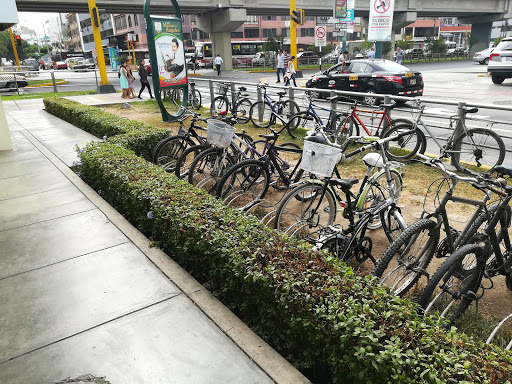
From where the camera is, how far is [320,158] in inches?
152

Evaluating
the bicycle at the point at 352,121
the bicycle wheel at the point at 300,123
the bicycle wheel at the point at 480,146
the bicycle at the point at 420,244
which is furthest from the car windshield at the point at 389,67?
the bicycle at the point at 420,244

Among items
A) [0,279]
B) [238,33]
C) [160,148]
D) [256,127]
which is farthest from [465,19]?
[0,279]

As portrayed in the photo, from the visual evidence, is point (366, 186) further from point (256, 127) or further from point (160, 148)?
point (256, 127)

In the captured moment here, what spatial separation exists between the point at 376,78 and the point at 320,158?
10627 mm

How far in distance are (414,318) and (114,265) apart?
2633 millimetres

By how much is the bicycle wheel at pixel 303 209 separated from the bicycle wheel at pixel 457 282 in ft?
4.59

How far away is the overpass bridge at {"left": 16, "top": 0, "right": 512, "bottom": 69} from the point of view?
30531 mm

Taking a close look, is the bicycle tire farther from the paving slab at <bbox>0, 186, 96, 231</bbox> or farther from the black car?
the paving slab at <bbox>0, 186, 96, 231</bbox>

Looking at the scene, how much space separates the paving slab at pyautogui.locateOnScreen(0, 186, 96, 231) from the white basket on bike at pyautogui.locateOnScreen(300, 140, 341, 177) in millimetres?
2895

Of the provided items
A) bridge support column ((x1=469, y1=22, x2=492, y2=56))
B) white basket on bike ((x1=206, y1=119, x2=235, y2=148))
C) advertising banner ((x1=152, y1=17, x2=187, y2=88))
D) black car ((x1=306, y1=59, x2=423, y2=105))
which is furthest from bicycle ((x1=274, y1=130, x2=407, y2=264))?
bridge support column ((x1=469, y1=22, x2=492, y2=56))

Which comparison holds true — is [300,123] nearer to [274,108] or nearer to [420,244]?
[274,108]

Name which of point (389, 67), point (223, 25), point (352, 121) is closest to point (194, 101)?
point (389, 67)

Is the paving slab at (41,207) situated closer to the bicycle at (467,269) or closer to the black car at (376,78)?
the bicycle at (467,269)

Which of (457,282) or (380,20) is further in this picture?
(380,20)
